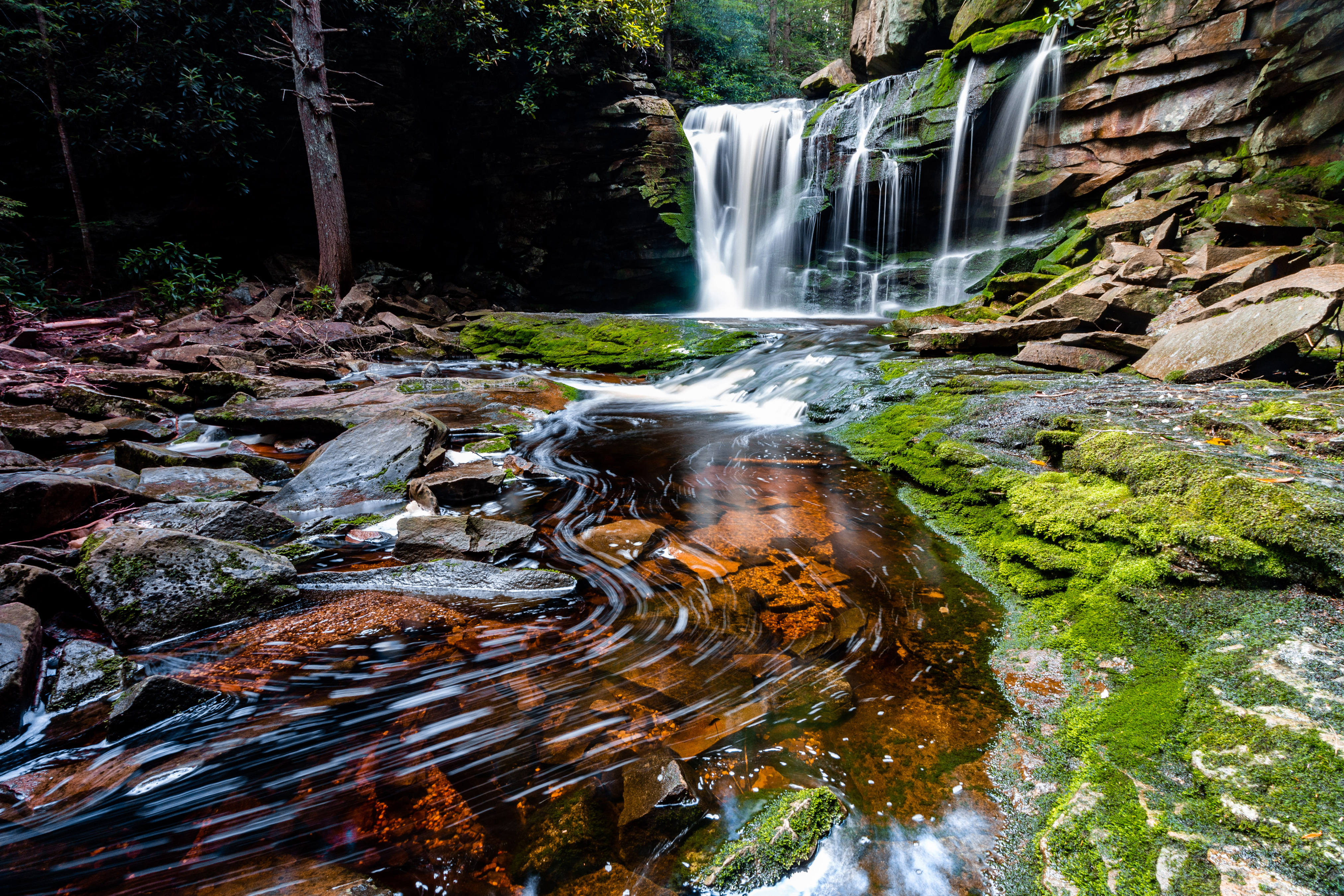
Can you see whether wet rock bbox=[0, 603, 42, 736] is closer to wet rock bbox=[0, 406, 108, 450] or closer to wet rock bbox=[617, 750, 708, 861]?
wet rock bbox=[617, 750, 708, 861]

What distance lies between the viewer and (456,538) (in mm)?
3504

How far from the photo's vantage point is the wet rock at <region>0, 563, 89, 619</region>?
2.37 m

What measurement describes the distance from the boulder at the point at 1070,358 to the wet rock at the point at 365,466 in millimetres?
6549

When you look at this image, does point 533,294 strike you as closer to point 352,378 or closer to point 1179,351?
point 352,378

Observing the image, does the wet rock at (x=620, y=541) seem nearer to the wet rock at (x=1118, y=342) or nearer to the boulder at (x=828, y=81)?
the wet rock at (x=1118, y=342)

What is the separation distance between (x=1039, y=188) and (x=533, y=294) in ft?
44.9

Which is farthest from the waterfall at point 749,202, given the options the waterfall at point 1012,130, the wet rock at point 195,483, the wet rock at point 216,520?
the wet rock at point 216,520

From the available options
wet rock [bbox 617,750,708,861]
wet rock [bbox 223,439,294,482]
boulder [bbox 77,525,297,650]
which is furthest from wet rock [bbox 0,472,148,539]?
wet rock [bbox 617,750,708,861]

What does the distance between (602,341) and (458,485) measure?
6809 millimetres

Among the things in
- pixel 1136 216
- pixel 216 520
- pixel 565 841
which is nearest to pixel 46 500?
pixel 216 520

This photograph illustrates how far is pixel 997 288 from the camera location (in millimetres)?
9836

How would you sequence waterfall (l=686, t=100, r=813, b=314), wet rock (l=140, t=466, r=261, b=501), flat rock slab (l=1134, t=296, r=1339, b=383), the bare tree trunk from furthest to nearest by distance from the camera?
waterfall (l=686, t=100, r=813, b=314) < the bare tree trunk < flat rock slab (l=1134, t=296, r=1339, b=383) < wet rock (l=140, t=466, r=261, b=501)

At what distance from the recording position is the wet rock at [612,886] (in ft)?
4.99

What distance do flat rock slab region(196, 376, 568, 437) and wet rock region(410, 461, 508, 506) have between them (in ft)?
4.01
